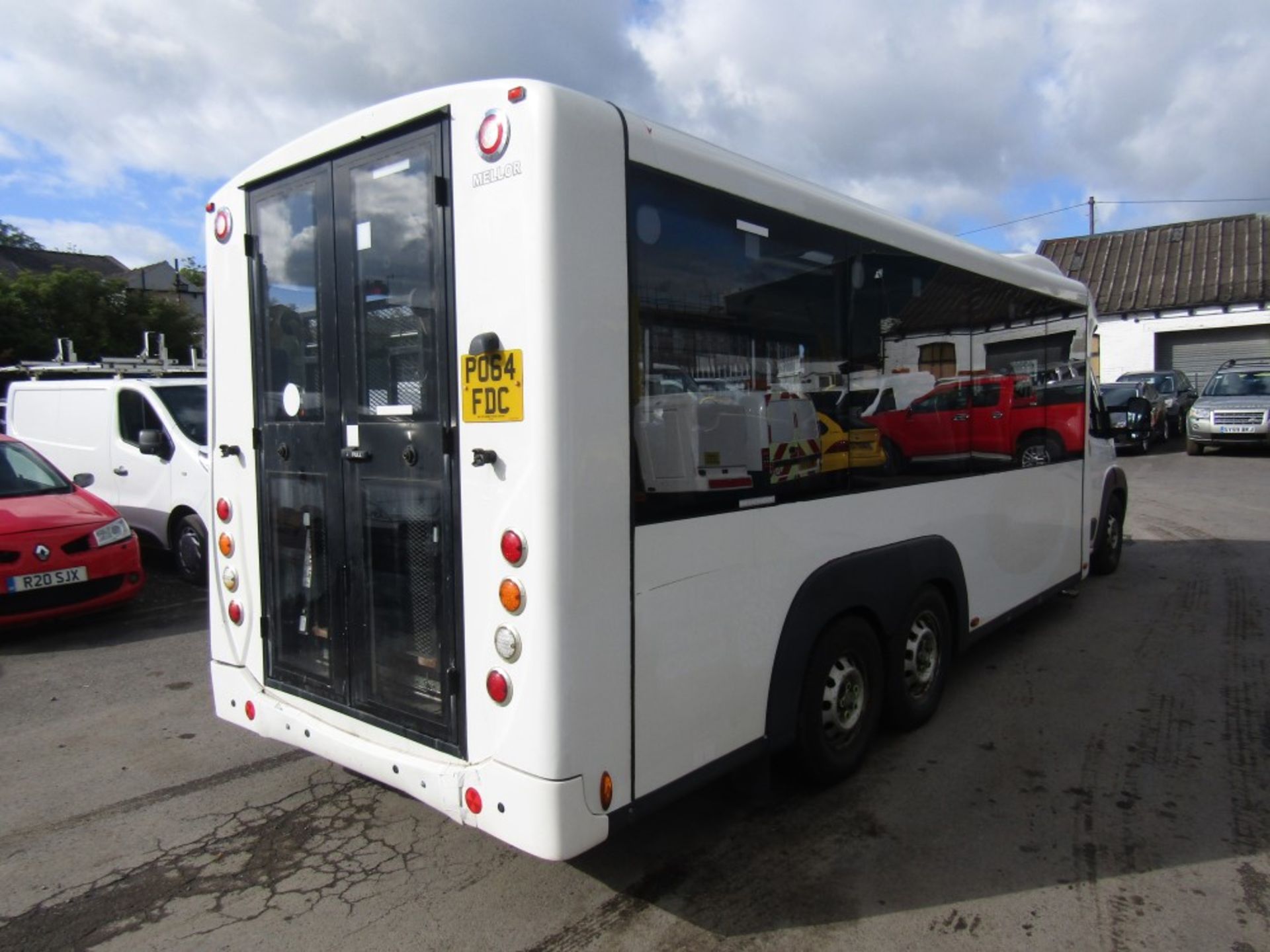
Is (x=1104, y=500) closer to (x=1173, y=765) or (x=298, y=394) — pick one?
(x=1173, y=765)

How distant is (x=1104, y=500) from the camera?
8000 millimetres

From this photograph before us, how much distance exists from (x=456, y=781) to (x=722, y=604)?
114 centimetres

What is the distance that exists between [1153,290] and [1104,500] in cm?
2313

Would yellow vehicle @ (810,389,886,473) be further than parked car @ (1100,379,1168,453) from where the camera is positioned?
No

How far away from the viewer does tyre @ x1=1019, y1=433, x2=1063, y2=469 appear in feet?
19.1

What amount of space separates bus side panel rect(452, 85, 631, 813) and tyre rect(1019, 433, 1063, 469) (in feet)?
13.0

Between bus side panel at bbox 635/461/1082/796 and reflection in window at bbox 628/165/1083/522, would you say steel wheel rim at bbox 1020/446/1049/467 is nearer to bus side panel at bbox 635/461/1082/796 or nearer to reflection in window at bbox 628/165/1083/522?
reflection in window at bbox 628/165/1083/522

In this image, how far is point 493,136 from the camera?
2.75 metres

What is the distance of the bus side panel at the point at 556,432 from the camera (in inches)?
104

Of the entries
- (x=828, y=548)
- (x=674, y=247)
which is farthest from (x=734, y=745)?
(x=674, y=247)

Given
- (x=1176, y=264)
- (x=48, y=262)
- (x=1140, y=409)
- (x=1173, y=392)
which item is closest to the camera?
(x=1140, y=409)

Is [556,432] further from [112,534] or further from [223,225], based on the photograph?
[112,534]

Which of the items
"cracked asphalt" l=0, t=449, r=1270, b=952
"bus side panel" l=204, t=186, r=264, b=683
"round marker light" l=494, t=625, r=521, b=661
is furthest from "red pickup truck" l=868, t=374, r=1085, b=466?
"bus side panel" l=204, t=186, r=264, b=683

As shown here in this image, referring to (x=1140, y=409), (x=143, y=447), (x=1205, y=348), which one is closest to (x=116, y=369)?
(x=143, y=447)
